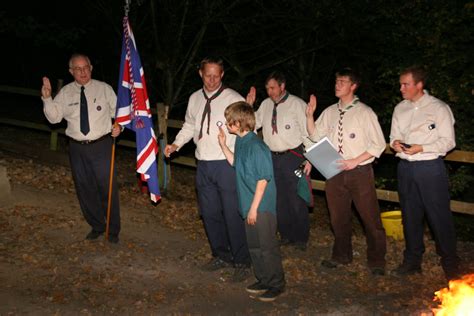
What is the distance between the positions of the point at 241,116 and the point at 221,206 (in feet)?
4.28

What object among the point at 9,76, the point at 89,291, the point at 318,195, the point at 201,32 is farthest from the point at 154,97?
the point at 9,76

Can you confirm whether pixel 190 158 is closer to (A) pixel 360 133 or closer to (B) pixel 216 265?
(B) pixel 216 265

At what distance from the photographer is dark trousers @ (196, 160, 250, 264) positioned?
6664 mm

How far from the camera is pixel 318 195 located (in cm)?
1319

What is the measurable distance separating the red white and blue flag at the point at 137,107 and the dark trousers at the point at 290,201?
156cm

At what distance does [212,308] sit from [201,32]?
7128 mm

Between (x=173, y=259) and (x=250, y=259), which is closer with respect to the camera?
(x=250, y=259)

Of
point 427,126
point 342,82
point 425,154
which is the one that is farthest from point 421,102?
point 342,82

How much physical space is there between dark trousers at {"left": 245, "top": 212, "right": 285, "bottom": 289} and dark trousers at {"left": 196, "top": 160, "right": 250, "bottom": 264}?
0.58 meters

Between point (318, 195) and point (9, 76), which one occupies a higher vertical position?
point (9, 76)

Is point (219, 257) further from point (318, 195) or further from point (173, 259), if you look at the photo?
point (318, 195)

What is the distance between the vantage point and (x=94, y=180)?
7.66 meters

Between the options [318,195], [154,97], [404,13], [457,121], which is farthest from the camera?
[154,97]

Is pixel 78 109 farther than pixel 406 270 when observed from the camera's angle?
Yes
